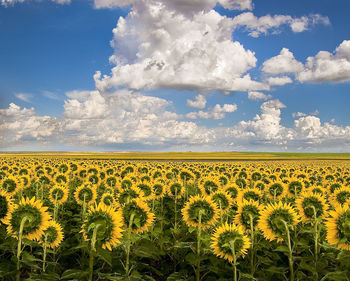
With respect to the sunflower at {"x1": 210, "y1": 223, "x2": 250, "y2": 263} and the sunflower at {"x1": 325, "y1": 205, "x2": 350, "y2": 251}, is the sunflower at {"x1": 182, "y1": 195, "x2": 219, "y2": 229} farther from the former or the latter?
the sunflower at {"x1": 325, "y1": 205, "x2": 350, "y2": 251}

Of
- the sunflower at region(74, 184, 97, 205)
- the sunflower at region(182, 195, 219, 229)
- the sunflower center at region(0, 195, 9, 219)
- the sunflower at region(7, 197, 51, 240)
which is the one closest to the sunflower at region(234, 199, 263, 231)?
the sunflower at region(182, 195, 219, 229)

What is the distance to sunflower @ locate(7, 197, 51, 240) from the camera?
13.9ft

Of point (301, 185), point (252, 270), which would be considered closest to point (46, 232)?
point (252, 270)

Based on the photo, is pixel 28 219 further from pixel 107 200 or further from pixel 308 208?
pixel 308 208

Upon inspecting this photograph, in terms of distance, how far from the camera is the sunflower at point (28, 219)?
423cm

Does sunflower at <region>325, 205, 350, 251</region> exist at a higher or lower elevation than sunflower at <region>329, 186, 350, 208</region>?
higher

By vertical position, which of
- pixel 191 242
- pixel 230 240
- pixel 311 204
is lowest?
pixel 191 242

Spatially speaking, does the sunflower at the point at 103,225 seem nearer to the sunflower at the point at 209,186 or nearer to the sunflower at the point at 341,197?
the sunflower at the point at 209,186

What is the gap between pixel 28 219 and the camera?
4.21 m

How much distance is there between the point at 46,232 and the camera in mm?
4906

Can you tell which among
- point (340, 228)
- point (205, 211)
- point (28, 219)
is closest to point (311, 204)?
point (340, 228)

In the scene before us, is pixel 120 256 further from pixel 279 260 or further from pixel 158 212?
pixel 158 212

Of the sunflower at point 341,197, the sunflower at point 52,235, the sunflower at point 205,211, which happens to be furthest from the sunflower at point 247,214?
the sunflower at point 341,197

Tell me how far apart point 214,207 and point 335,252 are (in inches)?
92.9
